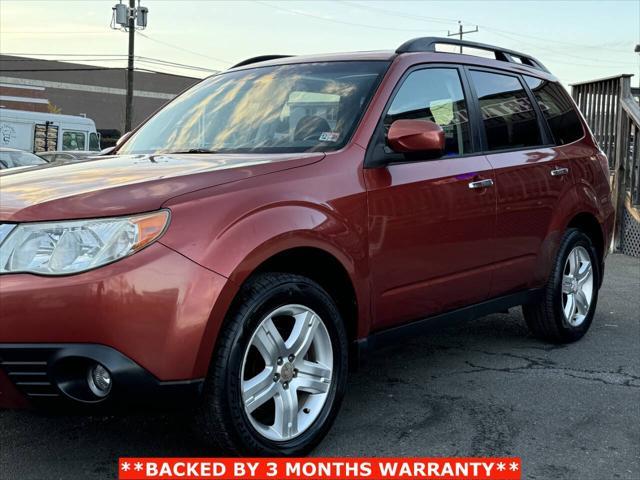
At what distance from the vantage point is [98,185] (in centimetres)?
299

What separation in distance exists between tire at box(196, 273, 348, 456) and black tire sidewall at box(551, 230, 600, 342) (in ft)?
7.33

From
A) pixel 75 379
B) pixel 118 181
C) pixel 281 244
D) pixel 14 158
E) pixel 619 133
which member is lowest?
pixel 14 158

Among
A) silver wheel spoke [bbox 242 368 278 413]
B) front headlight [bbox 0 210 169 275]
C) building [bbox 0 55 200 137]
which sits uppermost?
front headlight [bbox 0 210 169 275]

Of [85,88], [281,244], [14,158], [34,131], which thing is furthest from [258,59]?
[85,88]

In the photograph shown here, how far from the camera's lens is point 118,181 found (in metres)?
3.03

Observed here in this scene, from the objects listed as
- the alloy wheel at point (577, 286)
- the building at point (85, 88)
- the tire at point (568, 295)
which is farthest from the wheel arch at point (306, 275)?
the building at point (85, 88)

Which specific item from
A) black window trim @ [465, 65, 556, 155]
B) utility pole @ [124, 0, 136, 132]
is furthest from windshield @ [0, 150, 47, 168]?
utility pole @ [124, 0, 136, 132]

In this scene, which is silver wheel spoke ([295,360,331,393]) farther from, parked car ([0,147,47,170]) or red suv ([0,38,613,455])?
parked car ([0,147,47,170])

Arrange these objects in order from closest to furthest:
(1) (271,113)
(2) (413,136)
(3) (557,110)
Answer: (2) (413,136), (1) (271,113), (3) (557,110)

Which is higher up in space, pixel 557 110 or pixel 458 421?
pixel 557 110

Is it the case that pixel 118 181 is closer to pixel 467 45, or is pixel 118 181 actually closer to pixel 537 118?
pixel 467 45

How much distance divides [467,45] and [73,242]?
2877 mm

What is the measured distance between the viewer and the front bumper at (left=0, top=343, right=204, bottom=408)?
2686mm

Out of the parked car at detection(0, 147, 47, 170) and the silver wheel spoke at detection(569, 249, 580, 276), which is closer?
the silver wheel spoke at detection(569, 249, 580, 276)
